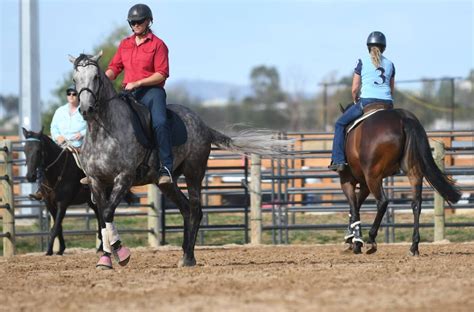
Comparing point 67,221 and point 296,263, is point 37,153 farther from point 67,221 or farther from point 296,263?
point 67,221

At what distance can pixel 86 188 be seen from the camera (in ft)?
45.0

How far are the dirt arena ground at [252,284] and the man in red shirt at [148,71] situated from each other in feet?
4.30

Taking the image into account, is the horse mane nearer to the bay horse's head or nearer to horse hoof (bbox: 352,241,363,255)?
horse hoof (bbox: 352,241,363,255)

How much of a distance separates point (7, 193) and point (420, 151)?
6.11 m

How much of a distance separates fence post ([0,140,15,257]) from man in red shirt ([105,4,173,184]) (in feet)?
13.1

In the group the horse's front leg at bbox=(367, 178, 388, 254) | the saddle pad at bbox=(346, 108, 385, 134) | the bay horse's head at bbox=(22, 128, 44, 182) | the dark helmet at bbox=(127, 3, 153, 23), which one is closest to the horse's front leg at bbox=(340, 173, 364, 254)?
the horse's front leg at bbox=(367, 178, 388, 254)

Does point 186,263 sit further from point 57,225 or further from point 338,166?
point 57,225

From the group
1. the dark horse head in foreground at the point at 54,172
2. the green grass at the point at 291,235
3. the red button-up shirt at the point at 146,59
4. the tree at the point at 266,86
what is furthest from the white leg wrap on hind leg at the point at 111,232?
the tree at the point at 266,86

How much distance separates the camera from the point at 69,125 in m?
13.1

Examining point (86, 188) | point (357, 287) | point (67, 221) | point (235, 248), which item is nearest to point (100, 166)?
point (357, 287)

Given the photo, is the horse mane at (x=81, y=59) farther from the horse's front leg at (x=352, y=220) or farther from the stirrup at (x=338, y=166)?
the horse's front leg at (x=352, y=220)

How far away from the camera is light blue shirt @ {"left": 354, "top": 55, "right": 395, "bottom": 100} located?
11.5 m

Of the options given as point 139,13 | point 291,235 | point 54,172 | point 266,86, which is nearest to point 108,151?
point 139,13

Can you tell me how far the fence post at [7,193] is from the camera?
45.5ft
